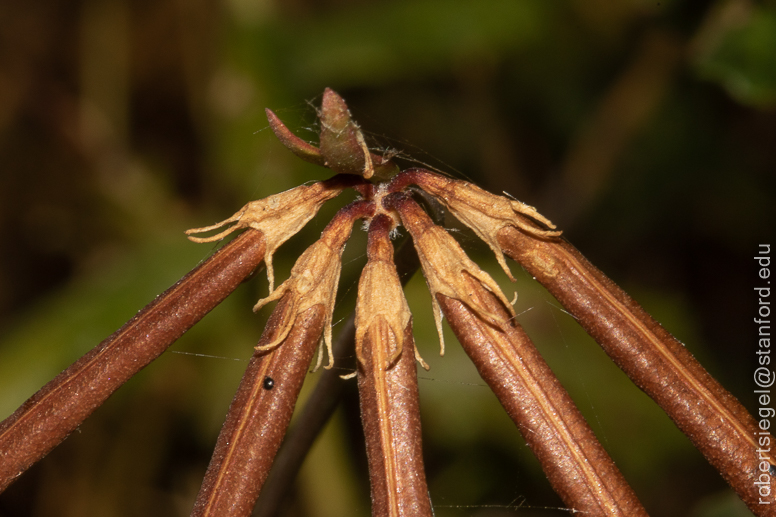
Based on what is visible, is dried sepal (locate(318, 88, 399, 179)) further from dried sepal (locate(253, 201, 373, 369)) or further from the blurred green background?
the blurred green background

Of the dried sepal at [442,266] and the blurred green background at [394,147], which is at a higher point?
the blurred green background at [394,147]

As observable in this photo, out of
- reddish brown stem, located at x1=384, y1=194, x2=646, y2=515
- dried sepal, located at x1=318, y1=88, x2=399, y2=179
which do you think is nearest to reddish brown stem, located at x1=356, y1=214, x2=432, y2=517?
reddish brown stem, located at x1=384, y1=194, x2=646, y2=515

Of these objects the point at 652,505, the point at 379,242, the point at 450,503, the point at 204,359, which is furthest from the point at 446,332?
the point at 379,242

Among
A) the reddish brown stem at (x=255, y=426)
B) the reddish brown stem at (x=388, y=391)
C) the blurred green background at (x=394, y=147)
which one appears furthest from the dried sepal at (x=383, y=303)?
the blurred green background at (x=394, y=147)

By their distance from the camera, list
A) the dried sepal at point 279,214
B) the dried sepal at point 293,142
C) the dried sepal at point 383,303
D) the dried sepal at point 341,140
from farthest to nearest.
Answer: the dried sepal at point 279,214 < the dried sepal at point 383,303 < the dried sepal at point 293,142 < the dried sepal at point 341,140

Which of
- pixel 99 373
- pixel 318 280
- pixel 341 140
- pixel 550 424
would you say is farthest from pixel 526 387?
pixel 99 373

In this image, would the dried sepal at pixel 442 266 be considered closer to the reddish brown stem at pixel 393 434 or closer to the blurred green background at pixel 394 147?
the reddish brown stem at pixel 393 434

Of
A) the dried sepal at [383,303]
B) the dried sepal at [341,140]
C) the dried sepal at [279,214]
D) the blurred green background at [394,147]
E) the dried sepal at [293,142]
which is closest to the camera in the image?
the dried sepal at [341,140]
